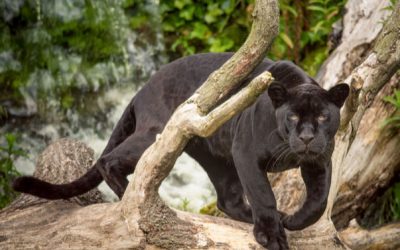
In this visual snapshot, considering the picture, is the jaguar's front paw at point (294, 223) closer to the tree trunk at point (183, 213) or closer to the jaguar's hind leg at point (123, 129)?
the tree trunk at point (183, 213)

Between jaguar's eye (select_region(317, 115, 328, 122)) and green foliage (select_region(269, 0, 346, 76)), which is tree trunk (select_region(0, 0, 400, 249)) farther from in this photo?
green foliage (select_region(269, 0, 346, 76))

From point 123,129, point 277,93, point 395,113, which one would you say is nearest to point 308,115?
point 277,93

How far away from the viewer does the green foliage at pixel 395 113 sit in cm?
580

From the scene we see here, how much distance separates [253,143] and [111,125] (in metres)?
4.79

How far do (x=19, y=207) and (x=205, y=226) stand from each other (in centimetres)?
129

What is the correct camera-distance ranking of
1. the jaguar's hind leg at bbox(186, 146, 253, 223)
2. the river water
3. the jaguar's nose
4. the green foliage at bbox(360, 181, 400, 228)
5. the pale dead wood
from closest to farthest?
1. the jaguar's nose
2. the jaguar's hind leg at bbox(186, 146, 253, 223)
3. the pale dead wood
4. the green foliage at bbox(360, 181, 400, 228)
5. the river water

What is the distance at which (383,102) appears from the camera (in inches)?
233

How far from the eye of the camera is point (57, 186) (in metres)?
4.81

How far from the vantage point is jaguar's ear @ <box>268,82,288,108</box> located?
4.09m

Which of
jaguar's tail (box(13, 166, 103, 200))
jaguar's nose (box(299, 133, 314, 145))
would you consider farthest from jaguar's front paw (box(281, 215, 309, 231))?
jaguar's tail (box(13, 166, 103, 200))

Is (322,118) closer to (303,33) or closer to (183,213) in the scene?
(183,213)

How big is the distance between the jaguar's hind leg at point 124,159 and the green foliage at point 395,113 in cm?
198

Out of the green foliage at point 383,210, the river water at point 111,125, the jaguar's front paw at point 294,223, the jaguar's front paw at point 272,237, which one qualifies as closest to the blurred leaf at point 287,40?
the river water at point 111,125

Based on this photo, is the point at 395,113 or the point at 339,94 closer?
the point at 339,94
